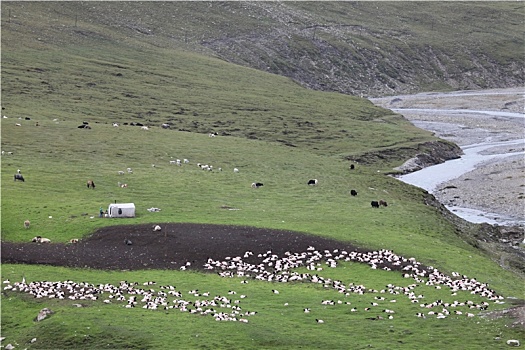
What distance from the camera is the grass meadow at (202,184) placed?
109 feet

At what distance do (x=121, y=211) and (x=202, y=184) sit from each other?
1520 centimetres

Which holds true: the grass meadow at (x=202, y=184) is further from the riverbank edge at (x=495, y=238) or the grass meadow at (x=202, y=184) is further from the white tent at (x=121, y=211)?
the riverbank edge at (x=495, y=238)

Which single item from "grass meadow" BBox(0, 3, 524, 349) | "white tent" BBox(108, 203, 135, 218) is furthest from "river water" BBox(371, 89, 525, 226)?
"white tent" BBox(108, 203, 135, 218)

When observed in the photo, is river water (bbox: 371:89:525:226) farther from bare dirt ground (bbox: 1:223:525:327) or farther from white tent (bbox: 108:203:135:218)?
white tent (bbox: 108:203:135:218)

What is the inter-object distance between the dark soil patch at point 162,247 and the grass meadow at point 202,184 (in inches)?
57.2

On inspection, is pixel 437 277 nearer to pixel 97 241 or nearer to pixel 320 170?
pixel 97 241

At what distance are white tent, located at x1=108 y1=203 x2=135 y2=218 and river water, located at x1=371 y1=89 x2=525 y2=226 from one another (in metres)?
33.1

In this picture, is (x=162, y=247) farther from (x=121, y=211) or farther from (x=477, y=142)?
(x=477, y=142)

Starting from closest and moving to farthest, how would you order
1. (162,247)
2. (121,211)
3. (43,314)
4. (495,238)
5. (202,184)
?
(43,314) < (162,247) < (121,211) < (495,238) < (202,184)

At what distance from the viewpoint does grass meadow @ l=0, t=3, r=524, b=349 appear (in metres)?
33.2

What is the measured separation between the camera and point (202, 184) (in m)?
66.7

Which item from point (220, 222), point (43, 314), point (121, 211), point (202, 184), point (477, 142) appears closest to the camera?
point (43, 314)

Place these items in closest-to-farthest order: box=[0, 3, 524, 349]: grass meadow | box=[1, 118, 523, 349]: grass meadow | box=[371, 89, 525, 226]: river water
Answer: box=[1, 118, 523, 349]: grass meadow, box=[0, 3, 524, 349]: grass meadow, box=[371, 89, 525, 226]: river water

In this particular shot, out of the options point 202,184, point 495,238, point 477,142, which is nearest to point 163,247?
point 202,184
